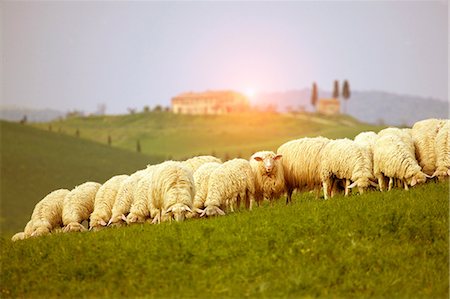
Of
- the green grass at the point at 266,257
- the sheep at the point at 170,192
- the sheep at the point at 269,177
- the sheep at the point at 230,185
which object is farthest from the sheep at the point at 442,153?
the sheep at the point at 170,192

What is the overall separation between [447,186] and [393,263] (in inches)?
211

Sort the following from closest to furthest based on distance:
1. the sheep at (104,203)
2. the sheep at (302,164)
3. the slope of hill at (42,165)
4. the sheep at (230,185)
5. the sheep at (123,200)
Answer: the sheep at (230,185) < the sheep at (302,164) < the sheep at (123,200) < the sheep at (104,203) < the slope of hill at (42,165)

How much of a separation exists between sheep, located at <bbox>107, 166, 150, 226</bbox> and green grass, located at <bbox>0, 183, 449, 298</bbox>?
4963 mm

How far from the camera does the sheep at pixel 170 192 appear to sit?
1816cm

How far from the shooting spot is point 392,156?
749 inches

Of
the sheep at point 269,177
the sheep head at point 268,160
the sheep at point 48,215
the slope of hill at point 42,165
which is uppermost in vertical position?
the sheep head at point 268,160

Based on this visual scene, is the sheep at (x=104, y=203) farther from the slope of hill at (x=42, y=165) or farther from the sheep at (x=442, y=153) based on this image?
the slope of hill at (x=42, y=165)

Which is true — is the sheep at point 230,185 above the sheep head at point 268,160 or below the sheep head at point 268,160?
below

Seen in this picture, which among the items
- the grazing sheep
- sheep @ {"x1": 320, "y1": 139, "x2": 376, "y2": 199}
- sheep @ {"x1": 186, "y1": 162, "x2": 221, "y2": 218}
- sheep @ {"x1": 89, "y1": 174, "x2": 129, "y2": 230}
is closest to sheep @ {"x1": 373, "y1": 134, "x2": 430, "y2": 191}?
sheep @ {"x1": 320, "y1": 139, "x2": 376, "y2": 199}

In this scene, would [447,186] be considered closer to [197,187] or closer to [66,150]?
[197,187]

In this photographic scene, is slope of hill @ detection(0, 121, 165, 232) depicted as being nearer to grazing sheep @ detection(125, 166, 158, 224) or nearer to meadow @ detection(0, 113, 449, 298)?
grazing sheep @ detection(125, 166, 158, 224)

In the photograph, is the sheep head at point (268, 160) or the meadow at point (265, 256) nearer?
the meadow at point (265, 256)

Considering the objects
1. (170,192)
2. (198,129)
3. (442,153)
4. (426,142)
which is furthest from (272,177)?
(198,129)

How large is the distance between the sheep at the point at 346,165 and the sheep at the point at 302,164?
20.7 inches
